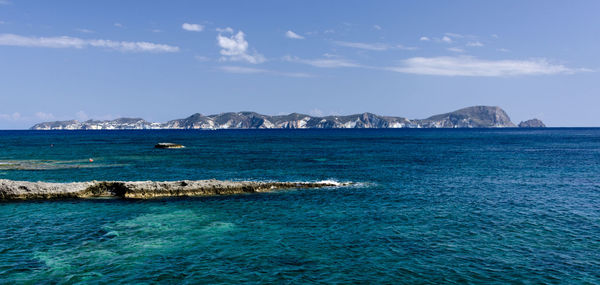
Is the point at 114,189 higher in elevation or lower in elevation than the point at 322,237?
higher

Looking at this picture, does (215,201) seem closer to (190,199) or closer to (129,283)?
(190,199)

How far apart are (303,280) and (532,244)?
18417 mm

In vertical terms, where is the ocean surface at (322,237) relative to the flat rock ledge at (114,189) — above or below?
below

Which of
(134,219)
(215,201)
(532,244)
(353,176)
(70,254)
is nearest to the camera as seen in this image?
(70,254)

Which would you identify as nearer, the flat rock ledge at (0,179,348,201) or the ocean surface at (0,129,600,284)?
the ocean surface at (0,129,600,284)

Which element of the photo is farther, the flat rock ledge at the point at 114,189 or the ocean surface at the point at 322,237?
the flat rock ledge at the point at 114,189

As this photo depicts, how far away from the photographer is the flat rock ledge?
46000 millimetres

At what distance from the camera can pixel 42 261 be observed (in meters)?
26.3

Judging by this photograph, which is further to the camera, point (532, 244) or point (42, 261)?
point (532, 244)

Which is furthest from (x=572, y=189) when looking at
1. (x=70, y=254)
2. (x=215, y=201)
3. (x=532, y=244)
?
(x=70, y=254)

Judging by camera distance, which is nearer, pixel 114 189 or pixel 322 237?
pixel 322 237

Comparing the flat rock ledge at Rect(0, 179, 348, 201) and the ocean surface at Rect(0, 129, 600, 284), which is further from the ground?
the flat rock ledge at Rect(0, 179, 348, 201)

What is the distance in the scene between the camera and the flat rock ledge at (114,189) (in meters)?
46.0

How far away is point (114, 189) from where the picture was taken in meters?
48.1
